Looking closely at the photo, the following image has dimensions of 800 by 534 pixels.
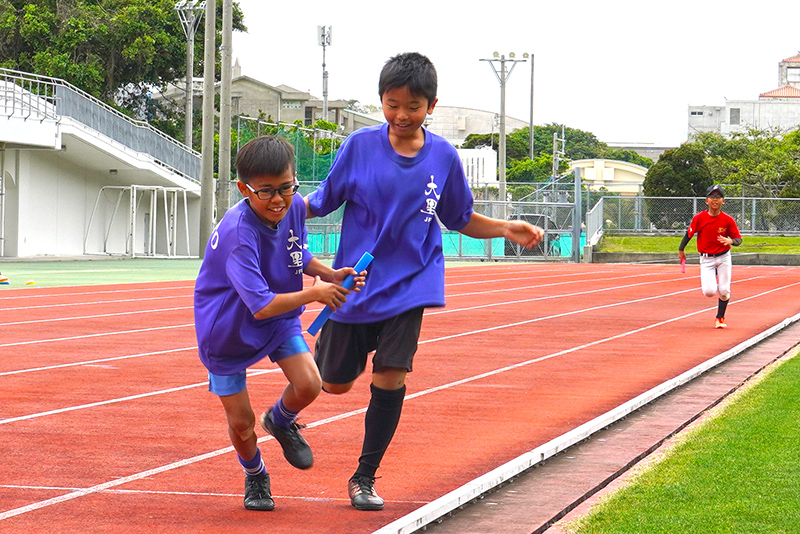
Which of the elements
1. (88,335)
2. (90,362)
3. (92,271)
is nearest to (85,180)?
(92,271)

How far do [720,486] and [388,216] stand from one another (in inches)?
80.2

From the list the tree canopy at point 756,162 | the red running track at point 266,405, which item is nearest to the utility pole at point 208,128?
the red running track at point 266,405

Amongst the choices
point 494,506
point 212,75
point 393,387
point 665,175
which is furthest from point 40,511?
point 665,175

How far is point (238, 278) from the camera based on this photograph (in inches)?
185

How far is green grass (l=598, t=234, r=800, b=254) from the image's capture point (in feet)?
137

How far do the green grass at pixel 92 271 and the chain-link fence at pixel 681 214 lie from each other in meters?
18.7

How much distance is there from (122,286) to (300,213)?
1764 centimetres

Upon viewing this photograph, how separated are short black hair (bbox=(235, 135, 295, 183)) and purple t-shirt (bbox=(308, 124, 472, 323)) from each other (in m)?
0.42

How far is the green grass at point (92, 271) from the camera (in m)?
23.5

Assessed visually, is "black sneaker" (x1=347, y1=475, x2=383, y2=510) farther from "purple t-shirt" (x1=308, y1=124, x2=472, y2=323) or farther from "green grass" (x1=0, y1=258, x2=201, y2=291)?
"green grass" (x1=0, y1=258, x2=201, y2=291)

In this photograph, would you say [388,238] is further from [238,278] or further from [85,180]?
[85,180]

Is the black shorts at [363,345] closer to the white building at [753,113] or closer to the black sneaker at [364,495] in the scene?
the black sneaker at [364,495]

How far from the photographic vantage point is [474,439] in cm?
712

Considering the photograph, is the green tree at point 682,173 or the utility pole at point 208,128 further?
the green tree at point 682,173
